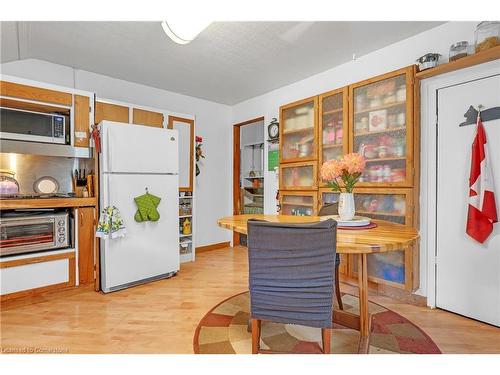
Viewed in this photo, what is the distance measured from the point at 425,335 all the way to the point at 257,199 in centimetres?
328

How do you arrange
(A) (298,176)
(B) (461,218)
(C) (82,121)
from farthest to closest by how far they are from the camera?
(A) (298,176) < (C) (82,121) < (B) (461,218)

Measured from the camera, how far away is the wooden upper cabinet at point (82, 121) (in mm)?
2729

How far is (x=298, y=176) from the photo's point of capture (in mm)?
3416

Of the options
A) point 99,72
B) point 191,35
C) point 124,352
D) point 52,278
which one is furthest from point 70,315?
point 99,72

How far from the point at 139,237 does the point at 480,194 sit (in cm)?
306

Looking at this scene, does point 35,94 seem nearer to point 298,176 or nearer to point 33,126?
point 33,126

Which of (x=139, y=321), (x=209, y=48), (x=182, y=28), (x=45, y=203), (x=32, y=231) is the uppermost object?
(x=209, y=48)

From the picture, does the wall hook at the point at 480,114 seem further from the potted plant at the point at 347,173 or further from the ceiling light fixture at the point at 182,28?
the ceiling light fixture at the point at 182,28

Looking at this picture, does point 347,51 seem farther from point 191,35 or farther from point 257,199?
point 257,199

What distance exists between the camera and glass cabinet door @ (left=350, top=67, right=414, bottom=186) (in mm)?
2320

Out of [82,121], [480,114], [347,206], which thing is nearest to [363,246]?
[347,206]

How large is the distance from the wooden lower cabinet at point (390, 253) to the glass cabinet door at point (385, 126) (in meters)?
0.13

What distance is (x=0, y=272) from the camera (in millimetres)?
2229

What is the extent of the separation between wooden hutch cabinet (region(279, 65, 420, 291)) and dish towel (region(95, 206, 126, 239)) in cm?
201
